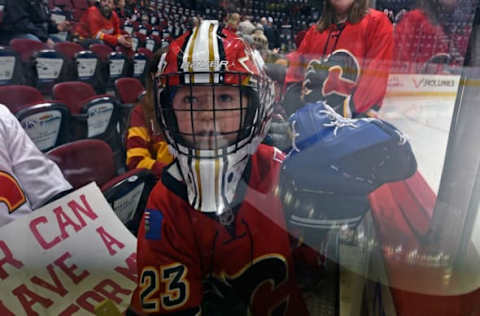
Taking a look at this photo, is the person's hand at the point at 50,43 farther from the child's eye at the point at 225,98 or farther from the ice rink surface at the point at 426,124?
the ice rink surface at the point at 426,124

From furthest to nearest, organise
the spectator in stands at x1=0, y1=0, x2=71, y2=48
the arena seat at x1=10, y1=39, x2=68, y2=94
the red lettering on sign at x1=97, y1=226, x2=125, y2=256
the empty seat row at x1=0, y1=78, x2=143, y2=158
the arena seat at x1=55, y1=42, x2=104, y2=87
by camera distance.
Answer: the arena seat at x1=10, y1=39, x2=68, y2=94
the arena seat at x1=55, y1=42, x2=104, y2=87
the empty seat row at x1=0, y1=78, x2=143, y2=158
the spectator in stands at x1=0, y1=0, x2=71, y2=48
the red lettering on sign at x1=97, y1=226, x2=125, y2=256

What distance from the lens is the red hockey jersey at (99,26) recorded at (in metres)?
0.73

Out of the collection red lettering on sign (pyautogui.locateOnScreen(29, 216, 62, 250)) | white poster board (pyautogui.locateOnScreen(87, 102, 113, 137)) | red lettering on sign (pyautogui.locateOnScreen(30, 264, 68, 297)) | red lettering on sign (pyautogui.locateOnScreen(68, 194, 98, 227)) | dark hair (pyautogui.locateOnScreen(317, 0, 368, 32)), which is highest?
dark hair (pyautogui.locateOnScreen(317, 0, 368, 32))

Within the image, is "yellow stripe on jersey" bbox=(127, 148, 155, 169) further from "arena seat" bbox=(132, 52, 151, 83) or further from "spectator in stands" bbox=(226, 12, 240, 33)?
"spectator in stands" bbox=(226, 12, 240, 33)

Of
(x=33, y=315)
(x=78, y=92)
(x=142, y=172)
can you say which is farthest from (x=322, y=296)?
(x=78, y=92)

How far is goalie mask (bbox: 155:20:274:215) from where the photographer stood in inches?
17.8

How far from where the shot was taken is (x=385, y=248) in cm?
55

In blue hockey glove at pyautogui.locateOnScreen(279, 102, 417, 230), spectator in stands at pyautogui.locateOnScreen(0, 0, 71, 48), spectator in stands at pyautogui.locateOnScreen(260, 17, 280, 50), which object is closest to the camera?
blue hockey glove at pyautogui.locateOnScreen(279, 102, 417, 230)

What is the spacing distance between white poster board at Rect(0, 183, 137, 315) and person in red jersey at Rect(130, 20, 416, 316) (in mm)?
99

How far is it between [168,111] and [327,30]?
0.30 m

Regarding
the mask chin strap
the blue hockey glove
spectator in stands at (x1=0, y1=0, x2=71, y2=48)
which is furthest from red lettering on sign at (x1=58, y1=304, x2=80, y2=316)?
spectator in stands at (x1=0, y1=0, x2=71, y2=48)

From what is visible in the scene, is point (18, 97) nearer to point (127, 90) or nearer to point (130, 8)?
point (127, 90)

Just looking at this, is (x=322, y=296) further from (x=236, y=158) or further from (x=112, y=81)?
(x=112, y=81)

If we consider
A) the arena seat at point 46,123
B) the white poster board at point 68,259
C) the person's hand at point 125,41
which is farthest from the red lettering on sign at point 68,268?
the person's hand at point 125,41
